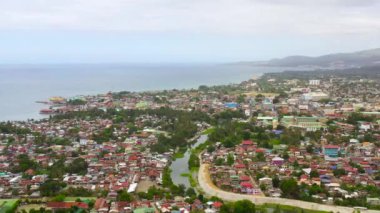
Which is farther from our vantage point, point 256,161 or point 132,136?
point 132,136

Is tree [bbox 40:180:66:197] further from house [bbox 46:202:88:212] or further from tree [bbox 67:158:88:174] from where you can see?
tree [bbox 67:158:88:174]

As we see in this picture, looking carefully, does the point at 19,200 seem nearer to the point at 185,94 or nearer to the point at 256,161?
the point at 256,161

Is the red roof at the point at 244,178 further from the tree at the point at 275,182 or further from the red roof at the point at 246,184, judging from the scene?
the tree at the point at 275,182

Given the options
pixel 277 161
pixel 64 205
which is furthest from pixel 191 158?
pixel 64 205

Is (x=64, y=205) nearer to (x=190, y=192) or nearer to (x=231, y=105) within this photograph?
(x=190, y=192)

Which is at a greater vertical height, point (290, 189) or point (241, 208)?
point (241, 208)

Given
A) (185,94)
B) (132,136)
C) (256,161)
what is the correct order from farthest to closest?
(185,94) < (132,136) < (256,161)

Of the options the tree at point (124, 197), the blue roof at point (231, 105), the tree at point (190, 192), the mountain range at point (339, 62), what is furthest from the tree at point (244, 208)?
the mountain range at point (339, 62)

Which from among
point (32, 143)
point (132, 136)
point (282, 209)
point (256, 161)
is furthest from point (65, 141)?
point (282, 209)

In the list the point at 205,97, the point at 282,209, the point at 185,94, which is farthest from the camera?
the point at 185,94
